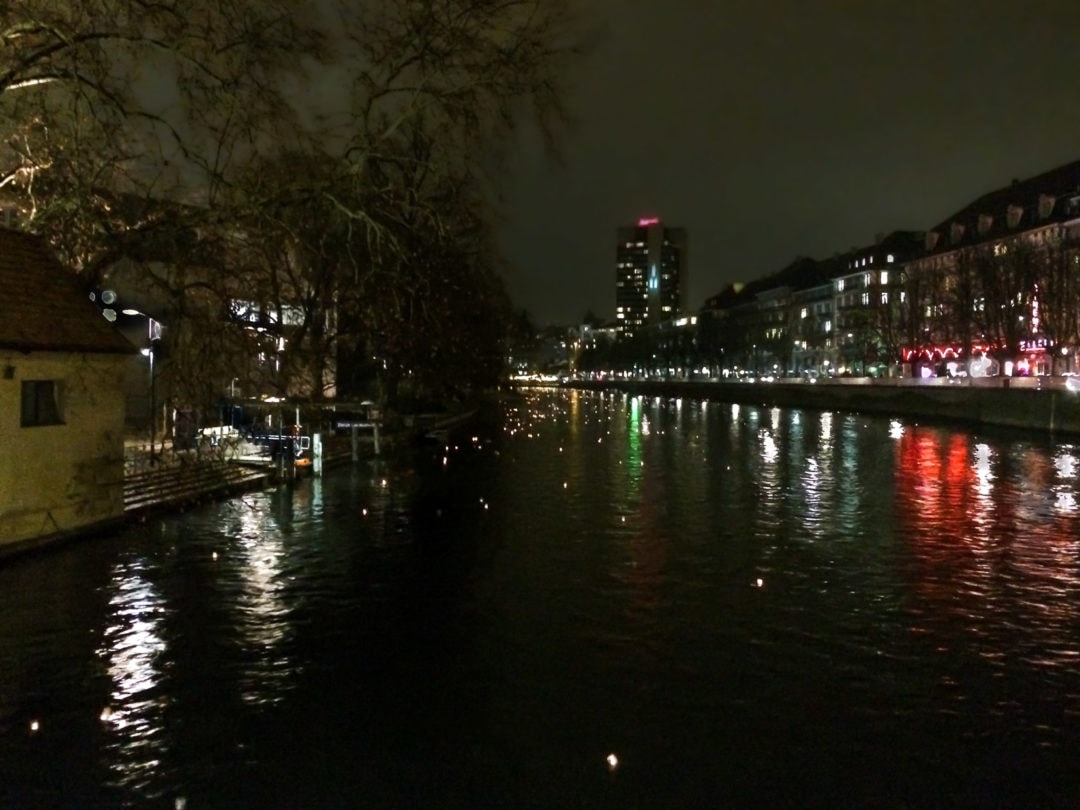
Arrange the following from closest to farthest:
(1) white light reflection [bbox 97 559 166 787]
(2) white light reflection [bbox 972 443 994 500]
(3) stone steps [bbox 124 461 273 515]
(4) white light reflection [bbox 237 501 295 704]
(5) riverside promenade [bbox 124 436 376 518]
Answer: (1) white light reflection [bbox 97 559 166 787] → (4) white light reflection [bbox 237 501 295 704] → (3) stone steps [bbox 124 461 273 515] → (5) riverside promenade [bbox 124 436 376 518] → (2) white light reflection [bbox 972 443 994 500]

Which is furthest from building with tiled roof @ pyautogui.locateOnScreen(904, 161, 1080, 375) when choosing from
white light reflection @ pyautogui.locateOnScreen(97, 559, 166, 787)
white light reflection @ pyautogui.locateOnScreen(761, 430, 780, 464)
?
white light reflection @ pyautogui.locateOnScreen(97, 559, 166, 787)

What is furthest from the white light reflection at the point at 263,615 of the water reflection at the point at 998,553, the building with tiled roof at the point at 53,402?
the water reflection at the point at 998,553

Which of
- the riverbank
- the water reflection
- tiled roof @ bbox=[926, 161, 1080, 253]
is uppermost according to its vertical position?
tiled roof @ bbox=[926, 161, 1080, 253]

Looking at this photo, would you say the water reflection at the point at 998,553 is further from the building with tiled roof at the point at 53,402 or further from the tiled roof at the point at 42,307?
the tiled roof at the point at 42,307

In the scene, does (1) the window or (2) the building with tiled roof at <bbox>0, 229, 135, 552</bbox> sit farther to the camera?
(1) the window

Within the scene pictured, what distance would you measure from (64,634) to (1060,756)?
32.0ft

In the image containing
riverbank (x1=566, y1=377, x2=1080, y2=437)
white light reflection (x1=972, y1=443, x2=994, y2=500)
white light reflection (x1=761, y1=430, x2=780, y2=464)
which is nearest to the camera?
white light reflection (x1=972, y1=443, x2=994, y2=500)

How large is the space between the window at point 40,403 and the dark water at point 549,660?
2092mm

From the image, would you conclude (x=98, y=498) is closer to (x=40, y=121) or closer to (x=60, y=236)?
(x=60, y=236)

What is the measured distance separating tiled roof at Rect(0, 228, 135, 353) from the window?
64 cm

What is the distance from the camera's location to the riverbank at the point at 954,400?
52.6m

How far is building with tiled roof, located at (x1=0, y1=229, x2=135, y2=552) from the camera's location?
16.9 metres

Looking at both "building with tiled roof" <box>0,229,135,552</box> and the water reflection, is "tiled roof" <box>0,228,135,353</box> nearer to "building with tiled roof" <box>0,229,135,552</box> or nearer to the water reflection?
"building with tiled roof" <box>0,229,135,552</box>

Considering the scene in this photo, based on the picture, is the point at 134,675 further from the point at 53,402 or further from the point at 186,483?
the point at 186,483
